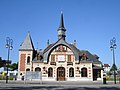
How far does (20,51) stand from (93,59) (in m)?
17.6

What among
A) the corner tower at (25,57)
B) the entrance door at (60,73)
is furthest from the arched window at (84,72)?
the corner tower at (25,57)

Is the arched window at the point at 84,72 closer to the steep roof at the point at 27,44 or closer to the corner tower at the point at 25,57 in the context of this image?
the corner tower at the point at 25,57

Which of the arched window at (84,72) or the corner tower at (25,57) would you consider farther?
the corner tower at (25,57)

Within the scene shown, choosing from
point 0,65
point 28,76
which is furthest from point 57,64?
point 0,65

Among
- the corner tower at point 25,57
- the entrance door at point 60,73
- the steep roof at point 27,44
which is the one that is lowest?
the entrance door at point 60,73

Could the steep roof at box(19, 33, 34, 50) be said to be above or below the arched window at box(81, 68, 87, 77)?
above

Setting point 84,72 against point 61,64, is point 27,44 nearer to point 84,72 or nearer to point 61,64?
point 61,64

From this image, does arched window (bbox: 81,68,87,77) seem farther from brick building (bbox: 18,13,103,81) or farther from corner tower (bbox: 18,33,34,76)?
corner tower (bbox: 18,33,34,76)

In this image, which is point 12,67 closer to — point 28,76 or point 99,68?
point 99,68

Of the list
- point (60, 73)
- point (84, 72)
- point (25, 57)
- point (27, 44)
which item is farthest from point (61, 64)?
point (27, 44)

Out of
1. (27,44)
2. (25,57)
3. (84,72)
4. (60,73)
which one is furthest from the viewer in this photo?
(27,44)

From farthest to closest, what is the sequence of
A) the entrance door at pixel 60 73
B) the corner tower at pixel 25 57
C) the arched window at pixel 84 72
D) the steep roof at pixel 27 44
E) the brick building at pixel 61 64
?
the steep roof at pixel 27 44 < the corner tower at pixel 25 57 < the entrance door at pixel 60 73 < the arched window at pixel 84 72 < the brick building at pixel 61 64

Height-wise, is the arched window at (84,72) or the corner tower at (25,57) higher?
the corner tower at (25,57)

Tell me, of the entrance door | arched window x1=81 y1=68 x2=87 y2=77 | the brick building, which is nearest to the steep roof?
the brick building
